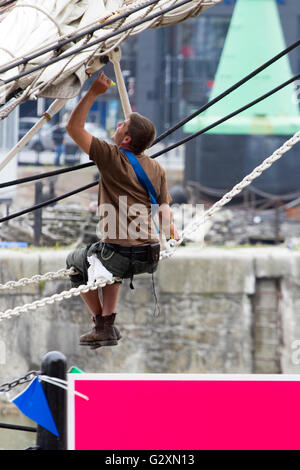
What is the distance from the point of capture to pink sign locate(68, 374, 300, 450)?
4730 millimetres

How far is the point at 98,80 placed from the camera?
4.32m

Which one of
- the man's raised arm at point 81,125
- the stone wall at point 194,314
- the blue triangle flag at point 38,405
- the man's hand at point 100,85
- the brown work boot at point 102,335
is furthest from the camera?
the stone wall at point 194,314

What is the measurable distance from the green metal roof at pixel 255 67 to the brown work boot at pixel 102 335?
1554 cm

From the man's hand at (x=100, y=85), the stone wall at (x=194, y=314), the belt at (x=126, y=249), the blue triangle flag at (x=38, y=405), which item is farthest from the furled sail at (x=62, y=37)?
the stone wall at (x=194, y=314)

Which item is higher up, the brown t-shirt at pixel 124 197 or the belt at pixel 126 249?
the brown t-shirt at pixel 124 197

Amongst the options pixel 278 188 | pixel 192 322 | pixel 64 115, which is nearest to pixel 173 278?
pixel 192 322

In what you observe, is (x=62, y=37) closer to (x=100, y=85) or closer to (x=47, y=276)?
(x=100, y=85)

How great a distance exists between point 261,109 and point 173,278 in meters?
6.06

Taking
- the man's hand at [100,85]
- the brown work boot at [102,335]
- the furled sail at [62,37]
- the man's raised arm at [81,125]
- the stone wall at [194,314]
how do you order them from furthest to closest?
the stone wall at [194,314]
the brown work boot at [102,335]
the furled sail at [62,37]
the man's hand at [100,85]
the man's raised arm at [81,125]

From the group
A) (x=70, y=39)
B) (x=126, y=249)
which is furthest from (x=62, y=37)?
(x=126, y=249)

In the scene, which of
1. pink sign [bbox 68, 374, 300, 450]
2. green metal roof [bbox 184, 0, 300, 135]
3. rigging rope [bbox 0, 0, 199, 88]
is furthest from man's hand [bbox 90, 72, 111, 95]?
green metal roof [bbox 184, 0, 300, 135]

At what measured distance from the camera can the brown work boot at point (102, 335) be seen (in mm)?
4668

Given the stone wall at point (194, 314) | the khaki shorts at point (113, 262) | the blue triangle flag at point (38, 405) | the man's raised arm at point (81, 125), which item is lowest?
the blue triangle flag at point (38, 405)

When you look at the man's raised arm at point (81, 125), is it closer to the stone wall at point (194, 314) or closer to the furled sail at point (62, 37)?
the furled sail at point (62, 37)
